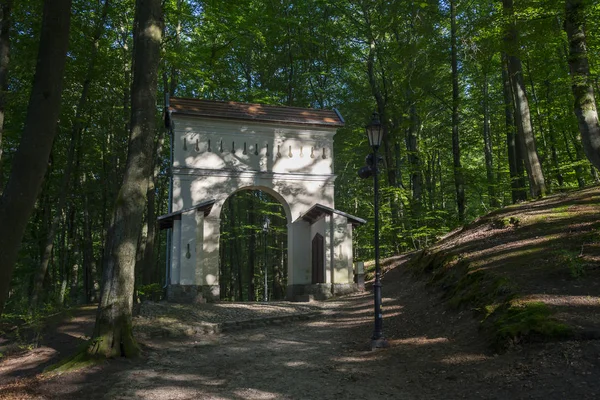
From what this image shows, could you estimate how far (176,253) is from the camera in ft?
47.0

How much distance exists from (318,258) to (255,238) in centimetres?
1007

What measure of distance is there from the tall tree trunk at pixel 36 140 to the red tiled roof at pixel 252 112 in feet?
33.6

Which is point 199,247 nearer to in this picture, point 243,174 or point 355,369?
point 243,174

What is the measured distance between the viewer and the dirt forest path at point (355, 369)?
481cm

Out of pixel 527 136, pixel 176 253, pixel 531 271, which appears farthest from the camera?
pixel 176 253

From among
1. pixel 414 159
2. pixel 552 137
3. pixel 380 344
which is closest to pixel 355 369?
pixel 380 344

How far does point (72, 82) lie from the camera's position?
14.9 metres

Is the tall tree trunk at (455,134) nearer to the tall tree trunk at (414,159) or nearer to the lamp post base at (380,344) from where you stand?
the tall tree trunk at (414,159)

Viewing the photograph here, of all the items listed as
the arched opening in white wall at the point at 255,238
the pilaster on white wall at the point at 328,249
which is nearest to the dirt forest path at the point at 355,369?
the pilaster on white wall at the point at 328,249

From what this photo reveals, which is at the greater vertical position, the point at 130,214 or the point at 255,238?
the point at 255,238

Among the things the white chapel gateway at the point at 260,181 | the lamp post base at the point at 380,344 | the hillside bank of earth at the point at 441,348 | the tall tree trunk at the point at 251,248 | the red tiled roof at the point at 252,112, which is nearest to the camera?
the hillside bank of earth at the point at 441,348

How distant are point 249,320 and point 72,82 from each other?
32.7ft

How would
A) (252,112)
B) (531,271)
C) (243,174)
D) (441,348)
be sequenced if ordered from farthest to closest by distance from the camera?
(252,112)
(243,174)
(531,271)
(441,348)

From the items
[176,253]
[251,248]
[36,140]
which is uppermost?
[36,140]
